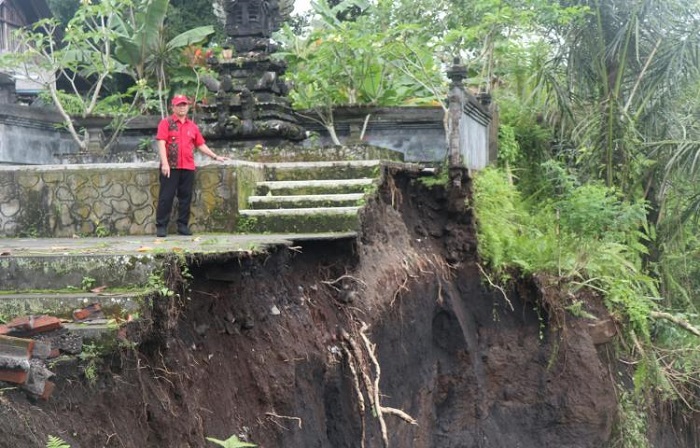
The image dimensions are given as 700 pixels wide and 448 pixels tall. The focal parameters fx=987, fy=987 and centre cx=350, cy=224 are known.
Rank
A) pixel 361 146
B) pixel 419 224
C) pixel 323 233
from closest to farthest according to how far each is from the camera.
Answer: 1. pixel 323 233
2. pixel 361 146
3. pixel 419 224

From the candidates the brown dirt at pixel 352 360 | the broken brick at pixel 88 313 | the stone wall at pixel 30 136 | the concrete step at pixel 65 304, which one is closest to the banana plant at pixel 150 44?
the stone wall at pixel 30 136

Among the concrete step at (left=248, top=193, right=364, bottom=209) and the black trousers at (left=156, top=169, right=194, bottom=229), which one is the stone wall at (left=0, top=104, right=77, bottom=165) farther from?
the concrete step at (left=248, top=193, right=364, bottom=209)

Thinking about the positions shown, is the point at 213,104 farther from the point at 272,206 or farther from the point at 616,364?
the point at 616,364

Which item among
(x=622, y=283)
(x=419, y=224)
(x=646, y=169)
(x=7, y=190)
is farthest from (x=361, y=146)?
(x=646, y=169)

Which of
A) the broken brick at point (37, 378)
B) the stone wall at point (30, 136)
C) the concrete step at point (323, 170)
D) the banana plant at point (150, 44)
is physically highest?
the banana plant at point (150, 44)

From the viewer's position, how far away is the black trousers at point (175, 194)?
9.09 meters

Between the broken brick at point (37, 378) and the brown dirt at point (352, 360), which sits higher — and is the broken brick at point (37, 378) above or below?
above

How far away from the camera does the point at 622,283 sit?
13086 mm

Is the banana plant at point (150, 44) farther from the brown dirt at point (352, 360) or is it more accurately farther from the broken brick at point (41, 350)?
the broken brick at point (41, 350)

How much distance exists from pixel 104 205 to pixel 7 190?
973mm

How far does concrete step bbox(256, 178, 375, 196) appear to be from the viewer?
31.6 ft

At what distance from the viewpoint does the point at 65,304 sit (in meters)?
5.69

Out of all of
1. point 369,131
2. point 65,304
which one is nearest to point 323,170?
point 369,131

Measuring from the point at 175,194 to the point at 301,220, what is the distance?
1249 mm
